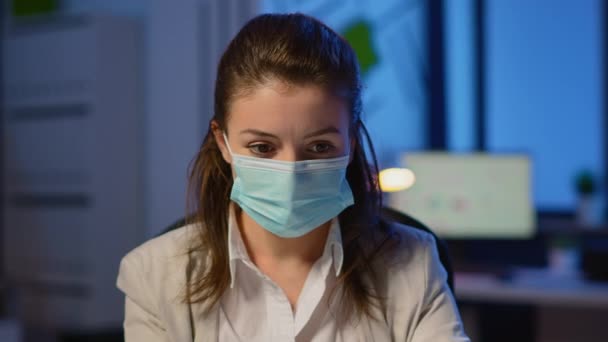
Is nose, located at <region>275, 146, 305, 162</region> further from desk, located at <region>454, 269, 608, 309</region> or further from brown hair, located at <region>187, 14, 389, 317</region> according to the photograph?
desk, located at <region>454, 269, 608, 309</region>

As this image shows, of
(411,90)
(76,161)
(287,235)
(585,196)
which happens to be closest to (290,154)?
(287,235)

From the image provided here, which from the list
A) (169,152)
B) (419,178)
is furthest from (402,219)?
(169,152)

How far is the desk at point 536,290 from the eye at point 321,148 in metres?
1.44

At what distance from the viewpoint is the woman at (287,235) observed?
3.91 ft

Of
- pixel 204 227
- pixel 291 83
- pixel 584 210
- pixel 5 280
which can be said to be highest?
pixel 291 83

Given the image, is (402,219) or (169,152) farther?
(169,152)

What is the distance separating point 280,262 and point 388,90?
2.64 m

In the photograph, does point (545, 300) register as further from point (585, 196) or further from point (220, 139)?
point (220, 139)

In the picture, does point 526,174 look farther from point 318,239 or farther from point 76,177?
point 76,177

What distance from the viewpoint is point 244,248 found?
131cm

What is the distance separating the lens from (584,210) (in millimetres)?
3057

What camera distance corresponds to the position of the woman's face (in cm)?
117

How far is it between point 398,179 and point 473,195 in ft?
1.17

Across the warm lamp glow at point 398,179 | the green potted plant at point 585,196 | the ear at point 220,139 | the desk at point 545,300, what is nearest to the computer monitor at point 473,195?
the warm lamp glow at point 398,179
